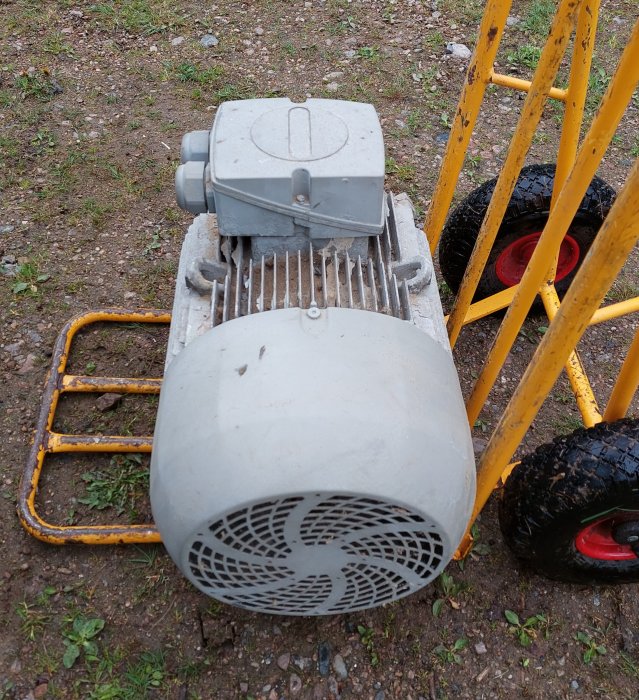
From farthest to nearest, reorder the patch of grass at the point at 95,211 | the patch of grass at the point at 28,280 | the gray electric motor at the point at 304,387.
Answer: the patch of grass at the point at 95,211 → the patch of grass at the point at 28,280 → the gray electric motor at the point at 304,387

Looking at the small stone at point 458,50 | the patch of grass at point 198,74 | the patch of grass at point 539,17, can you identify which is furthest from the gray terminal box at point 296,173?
the patch of grass at point 539,17

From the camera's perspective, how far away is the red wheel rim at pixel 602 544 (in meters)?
1.73

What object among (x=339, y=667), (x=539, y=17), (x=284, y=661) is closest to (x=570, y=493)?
(x=339, y=667)

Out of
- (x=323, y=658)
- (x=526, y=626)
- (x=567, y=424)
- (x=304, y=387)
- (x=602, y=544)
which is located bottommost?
(x=323, y=658)

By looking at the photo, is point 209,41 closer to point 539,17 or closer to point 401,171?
point 401,171

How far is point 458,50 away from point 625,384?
2982mm

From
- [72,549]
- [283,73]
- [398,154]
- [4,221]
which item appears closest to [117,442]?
[72,549]

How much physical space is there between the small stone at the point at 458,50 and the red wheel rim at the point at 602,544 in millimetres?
3088

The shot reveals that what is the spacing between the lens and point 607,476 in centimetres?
149

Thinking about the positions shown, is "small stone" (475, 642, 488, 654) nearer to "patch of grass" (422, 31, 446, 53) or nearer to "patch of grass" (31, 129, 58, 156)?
"patch of grass" (31, 129, 58, 156)

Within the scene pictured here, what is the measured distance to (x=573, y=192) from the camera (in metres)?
1.36

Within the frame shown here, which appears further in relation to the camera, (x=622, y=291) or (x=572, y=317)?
Result: (x=622, y=291)

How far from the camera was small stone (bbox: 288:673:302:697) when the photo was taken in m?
1.77

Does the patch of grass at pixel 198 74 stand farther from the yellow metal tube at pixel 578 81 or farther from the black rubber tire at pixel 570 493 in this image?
the black rubber tire at pixel 570 493
